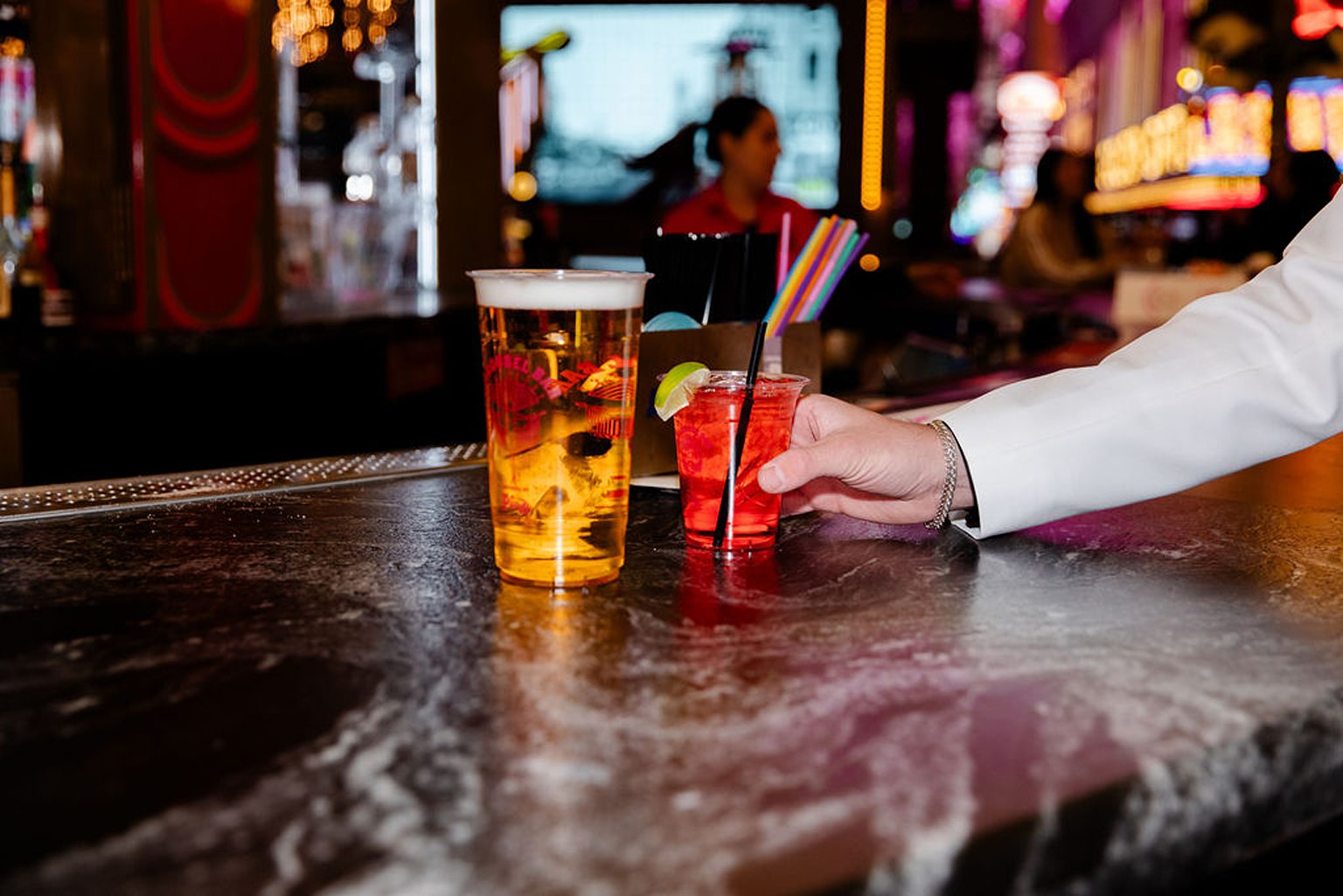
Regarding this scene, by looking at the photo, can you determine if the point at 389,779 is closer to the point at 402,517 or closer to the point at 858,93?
the point at 402,517

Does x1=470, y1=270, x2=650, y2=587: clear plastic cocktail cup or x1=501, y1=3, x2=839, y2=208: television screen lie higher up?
x1=501, y1=3, x2=839, y2=208: television screen

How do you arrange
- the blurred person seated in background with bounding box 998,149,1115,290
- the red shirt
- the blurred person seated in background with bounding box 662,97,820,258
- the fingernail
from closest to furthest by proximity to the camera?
the fingernail, the red shirt, the blurred person seated in background with bounding box 662,97,820,258, the blurred person seated in background with bounding box 998,149,1115,290

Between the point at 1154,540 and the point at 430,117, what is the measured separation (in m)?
4.64

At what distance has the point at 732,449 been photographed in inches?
37.0

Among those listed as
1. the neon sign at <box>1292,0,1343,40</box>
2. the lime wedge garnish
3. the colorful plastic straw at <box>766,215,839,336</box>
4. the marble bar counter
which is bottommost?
the marble bar counter

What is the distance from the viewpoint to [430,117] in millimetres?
5234

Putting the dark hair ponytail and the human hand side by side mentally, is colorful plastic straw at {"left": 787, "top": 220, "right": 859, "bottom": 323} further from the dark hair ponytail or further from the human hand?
the dark hair ponytail

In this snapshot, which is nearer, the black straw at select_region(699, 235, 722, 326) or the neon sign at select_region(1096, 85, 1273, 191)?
the black straw at select_region(699, 235, 722, 326)

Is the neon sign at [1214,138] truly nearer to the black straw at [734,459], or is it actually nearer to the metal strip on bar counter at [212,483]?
the metal strip on bar counter at [212,483]

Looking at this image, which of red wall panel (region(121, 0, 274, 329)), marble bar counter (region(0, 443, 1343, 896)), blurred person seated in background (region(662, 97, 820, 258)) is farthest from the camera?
blurred person seated in background (region(662, 97, 820, 258))

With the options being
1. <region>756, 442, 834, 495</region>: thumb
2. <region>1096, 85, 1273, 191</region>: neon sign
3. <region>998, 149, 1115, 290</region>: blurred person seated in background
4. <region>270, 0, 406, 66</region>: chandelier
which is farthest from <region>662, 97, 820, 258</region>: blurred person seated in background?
<region>1096, 85, 1273, 191</region>: neon sign

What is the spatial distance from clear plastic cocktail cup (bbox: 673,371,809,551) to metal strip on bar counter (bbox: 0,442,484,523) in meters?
0.42

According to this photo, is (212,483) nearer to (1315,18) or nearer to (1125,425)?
(1125,425)

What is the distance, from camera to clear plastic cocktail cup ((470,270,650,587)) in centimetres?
79
